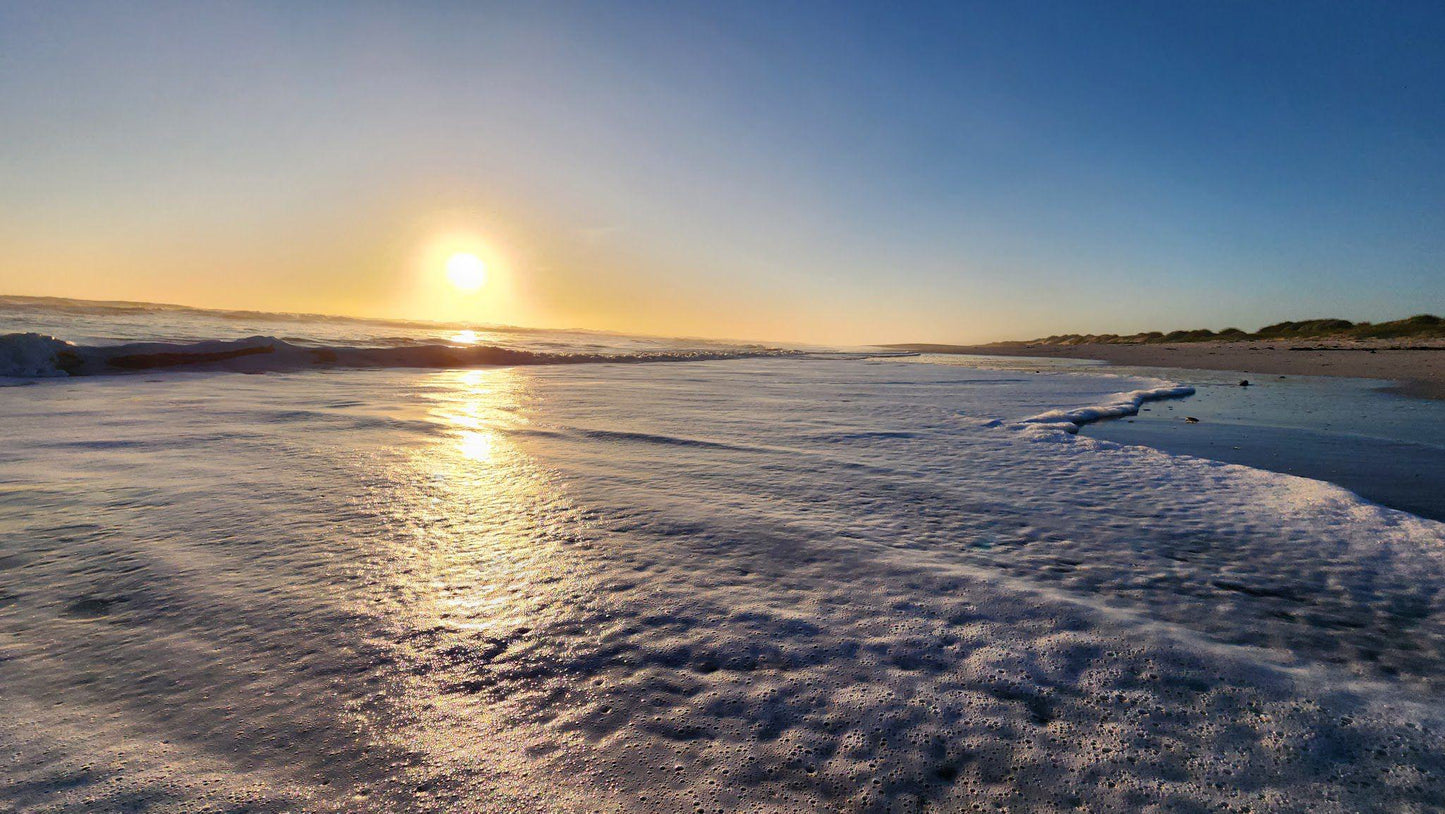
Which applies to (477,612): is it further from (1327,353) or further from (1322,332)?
(1322,332)

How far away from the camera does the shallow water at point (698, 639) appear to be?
4.99ft

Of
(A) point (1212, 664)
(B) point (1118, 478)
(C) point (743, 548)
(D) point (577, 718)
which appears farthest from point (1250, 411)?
(D) point (577, 718)

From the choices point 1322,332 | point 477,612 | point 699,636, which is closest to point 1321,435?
point 699,636

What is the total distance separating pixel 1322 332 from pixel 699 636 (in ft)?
178

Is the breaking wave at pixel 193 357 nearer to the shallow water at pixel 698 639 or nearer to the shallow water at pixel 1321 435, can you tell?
the shallow water at pixel 698 639

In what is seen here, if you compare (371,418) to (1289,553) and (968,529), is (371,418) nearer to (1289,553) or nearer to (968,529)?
(968,529)

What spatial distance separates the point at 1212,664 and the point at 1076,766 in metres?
0.93

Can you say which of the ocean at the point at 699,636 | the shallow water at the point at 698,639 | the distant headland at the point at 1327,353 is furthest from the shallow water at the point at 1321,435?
the distant headland at the point at 1327,353

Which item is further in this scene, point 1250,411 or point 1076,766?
point 1250,411

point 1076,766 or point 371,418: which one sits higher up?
point 371,418

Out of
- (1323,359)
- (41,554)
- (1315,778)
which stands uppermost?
(1323,359)

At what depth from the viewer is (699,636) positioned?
219 cm

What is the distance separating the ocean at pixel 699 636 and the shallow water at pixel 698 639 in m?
0.01

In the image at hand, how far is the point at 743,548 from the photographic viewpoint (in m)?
3.04
